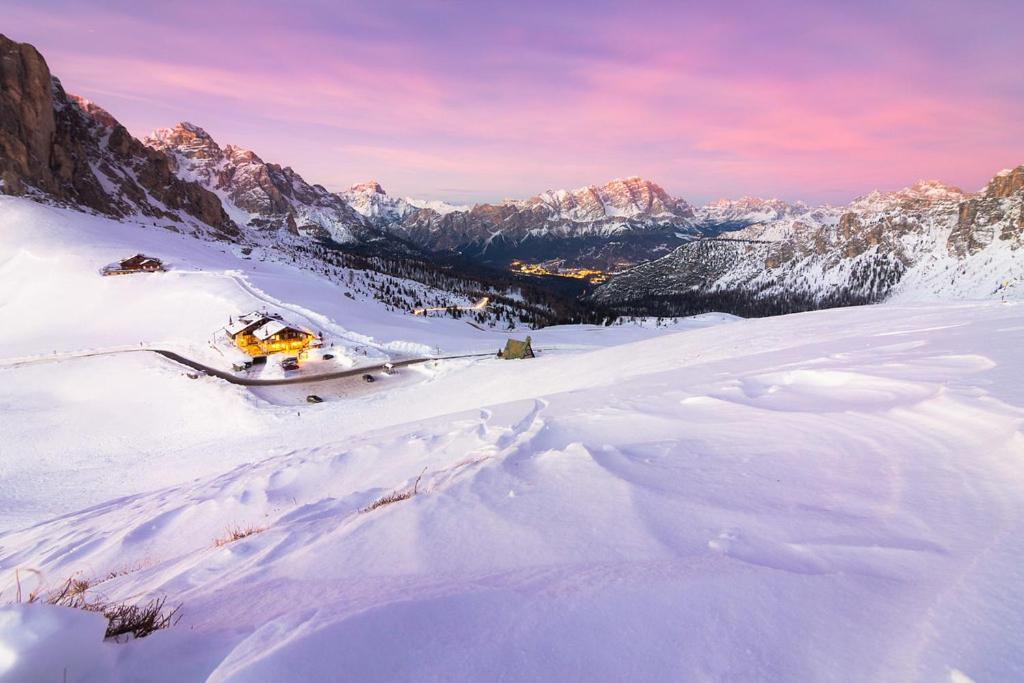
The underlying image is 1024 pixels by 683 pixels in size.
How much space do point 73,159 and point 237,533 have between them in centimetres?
18147

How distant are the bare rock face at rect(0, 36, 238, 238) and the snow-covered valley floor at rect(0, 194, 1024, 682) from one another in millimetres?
142928

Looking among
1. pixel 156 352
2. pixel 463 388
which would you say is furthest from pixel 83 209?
pixel 463 388

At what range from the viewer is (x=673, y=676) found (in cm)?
237

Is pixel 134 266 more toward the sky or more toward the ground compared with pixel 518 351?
more toward the sky

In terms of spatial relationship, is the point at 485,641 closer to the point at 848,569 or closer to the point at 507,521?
the point at 507,521

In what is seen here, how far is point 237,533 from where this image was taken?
6.59m

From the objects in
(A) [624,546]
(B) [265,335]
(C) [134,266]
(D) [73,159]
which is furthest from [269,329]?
(D) [73,159]

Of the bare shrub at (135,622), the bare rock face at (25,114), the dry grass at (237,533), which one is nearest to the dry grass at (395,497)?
the dry grass at (237,533)

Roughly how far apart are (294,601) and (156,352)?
46.6 meters

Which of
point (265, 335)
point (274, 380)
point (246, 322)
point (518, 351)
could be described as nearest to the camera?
point (274, 380)

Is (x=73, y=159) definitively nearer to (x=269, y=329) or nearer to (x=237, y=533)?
(x=269, y=329)

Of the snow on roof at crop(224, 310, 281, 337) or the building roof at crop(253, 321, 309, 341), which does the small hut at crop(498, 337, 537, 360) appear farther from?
the snow on roof at crop(224, 310, 281, 337)

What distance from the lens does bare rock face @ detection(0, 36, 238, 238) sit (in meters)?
111

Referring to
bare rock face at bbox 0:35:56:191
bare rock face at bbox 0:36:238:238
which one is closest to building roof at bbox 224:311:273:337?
bare rock face at bbox 0:36:238:238
